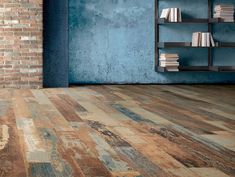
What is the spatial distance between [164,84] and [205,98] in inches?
104

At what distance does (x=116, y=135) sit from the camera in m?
4.51

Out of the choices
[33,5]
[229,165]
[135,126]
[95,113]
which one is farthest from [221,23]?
[229,165]

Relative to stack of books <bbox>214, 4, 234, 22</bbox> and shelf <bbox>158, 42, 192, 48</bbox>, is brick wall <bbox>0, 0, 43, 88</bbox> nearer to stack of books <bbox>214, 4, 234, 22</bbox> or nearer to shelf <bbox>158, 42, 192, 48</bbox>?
shelf <bbox>158, 42, 192, 48</bbox>

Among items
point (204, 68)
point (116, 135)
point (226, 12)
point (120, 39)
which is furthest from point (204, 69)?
point (116, 135)

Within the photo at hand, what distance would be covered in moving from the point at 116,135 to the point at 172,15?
5696 millimetres

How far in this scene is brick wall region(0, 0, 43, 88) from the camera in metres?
8.91

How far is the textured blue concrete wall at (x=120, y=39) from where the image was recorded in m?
10.1

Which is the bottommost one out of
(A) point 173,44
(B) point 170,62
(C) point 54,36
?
(B) point 170,62

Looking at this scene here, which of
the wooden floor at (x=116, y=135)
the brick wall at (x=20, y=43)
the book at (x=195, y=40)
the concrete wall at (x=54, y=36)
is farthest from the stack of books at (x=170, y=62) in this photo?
the brick wall at (x=20, y=43)

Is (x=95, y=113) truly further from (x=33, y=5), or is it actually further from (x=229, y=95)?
(x=33, y=5)

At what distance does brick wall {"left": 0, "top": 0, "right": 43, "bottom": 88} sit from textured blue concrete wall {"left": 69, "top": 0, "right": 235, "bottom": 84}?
108 cm

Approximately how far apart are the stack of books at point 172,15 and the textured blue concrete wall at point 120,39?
1.23ft

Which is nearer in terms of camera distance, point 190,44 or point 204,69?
point 190,44

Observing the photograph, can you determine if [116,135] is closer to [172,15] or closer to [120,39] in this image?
[172,15]
